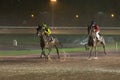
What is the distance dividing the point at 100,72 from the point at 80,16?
4107 centimetres

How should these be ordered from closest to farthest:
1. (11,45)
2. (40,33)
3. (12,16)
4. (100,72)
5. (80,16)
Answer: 1. (100,72)
2. (40,33)
3. (11,45)
4. (12,16)
5. (80,16)

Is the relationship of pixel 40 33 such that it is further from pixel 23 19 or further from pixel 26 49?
pixel 23 19

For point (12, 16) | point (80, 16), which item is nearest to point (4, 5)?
point (12, 16)

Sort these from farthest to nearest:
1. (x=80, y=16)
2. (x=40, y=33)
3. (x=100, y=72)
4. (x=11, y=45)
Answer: (x=80, y=16)
(x=11, y=45)
(x=40, y=33)
(x=100, y=72)

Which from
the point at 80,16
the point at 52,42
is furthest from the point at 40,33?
the point at 80,16

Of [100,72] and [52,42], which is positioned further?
[52,42]

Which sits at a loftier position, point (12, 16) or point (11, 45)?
point (12, 16)

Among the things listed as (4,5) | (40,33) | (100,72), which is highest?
(4,5)

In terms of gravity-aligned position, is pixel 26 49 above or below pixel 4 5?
below

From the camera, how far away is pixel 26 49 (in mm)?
36312

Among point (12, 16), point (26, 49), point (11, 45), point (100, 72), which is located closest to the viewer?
point (100, 72)

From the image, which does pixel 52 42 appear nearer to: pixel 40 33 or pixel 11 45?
pixel 40 33

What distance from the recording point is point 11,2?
2502 inches

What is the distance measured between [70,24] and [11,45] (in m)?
19.0
